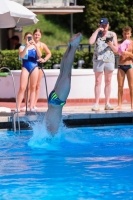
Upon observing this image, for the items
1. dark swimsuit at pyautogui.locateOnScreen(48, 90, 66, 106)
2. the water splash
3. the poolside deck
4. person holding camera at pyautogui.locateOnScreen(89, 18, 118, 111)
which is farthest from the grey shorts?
dark swimsuit at pyautogui.locateOnScreen(48, 90, 66, 106)

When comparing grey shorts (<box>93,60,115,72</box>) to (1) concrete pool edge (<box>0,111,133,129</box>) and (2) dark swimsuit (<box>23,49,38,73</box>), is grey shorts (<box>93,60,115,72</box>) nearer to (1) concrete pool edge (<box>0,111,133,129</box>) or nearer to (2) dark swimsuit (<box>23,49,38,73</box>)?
(1) concrete pool edge (<box>0,111,133,129</box>)

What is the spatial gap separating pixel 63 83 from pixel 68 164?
65.5 inches

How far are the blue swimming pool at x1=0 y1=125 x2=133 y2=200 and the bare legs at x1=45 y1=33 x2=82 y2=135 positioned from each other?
309 millimetres

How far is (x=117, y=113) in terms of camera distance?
1391 cm

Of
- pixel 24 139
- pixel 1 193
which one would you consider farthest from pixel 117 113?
pixel 1 193

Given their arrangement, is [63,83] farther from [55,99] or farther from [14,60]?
[14,60]

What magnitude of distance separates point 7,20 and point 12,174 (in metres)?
6.33

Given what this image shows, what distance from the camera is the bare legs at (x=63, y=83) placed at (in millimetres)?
11280

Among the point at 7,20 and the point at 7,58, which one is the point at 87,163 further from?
the point at 7,58

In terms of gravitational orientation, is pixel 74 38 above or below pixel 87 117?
above

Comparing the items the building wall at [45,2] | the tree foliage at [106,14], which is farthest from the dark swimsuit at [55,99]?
the tree foliage at [106,14]

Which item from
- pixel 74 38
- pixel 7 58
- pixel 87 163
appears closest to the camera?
pixel 87 163

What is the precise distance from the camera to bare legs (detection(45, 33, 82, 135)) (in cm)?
1128

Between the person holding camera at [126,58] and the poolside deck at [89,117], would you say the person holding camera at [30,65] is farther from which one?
the person holding camera at [126,58]
